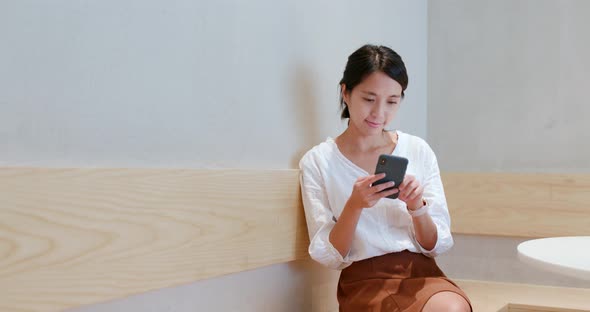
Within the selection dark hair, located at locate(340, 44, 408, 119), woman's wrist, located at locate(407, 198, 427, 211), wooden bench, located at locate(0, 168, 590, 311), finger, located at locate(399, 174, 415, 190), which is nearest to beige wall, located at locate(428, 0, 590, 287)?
wooden bench, located at locate(0, 168, 590, 311)

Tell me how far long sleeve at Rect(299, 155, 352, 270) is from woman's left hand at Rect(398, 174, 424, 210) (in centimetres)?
28

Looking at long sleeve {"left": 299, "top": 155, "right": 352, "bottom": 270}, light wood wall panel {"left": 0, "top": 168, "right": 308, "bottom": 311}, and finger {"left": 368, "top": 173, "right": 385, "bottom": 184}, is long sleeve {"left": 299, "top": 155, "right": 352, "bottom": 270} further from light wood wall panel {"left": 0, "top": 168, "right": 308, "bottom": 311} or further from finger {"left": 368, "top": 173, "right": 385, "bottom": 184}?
finger {"left": 368, "top": 173, "right": 385, "bottom": 184}

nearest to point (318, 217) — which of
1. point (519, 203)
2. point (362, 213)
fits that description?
point (362, 213)

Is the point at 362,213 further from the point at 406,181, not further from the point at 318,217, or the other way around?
the point at 406,181

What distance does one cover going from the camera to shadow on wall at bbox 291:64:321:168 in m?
2.29

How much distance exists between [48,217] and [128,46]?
0.46 meters

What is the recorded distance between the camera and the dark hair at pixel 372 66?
6.93ft

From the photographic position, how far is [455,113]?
3188mm

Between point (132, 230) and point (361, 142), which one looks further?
point (361, 142)

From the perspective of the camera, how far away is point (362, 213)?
2.11 meters

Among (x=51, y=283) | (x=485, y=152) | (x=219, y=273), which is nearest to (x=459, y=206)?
(x=485, y=152)

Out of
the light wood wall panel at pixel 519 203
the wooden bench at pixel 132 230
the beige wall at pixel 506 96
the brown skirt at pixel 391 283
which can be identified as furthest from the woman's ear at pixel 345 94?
the beige wall at pixel 506 96

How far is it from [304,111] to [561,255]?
1026 millimetres

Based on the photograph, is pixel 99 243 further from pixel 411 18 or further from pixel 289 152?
pixel 411 18
